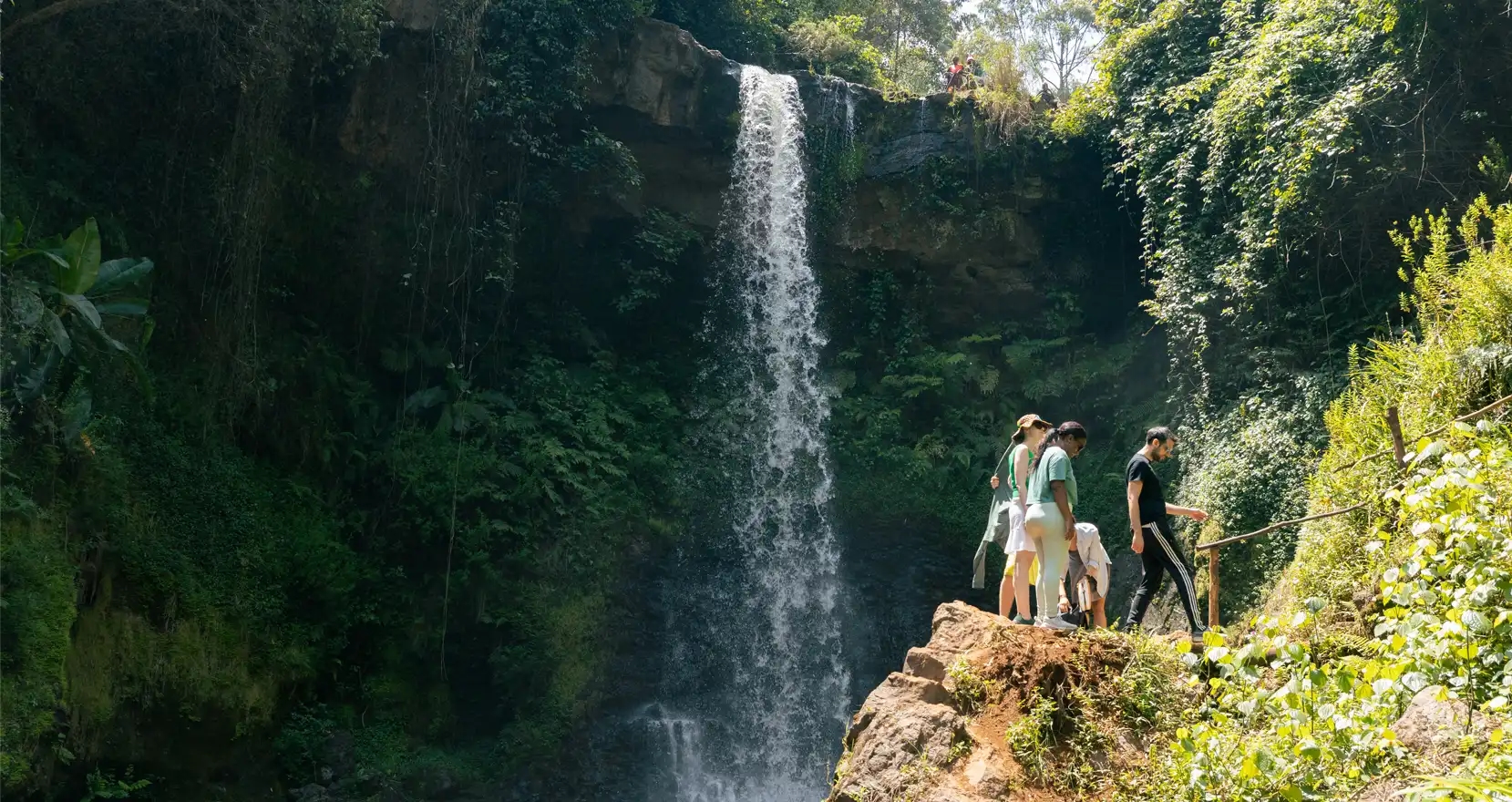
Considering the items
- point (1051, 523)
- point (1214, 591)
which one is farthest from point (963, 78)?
point (1214, 591)

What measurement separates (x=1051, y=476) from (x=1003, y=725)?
5.71 feet

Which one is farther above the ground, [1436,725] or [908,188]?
[908,188]

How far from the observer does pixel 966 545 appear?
14.7m

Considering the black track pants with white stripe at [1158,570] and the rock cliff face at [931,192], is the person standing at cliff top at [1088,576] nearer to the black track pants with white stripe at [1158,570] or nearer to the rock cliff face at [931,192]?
the black track pants with white stripe at [1158,570]

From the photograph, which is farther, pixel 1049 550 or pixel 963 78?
pixel 963 78

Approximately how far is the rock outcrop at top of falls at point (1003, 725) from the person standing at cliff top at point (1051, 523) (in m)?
0.82

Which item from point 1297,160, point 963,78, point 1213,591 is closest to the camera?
point 1213,591

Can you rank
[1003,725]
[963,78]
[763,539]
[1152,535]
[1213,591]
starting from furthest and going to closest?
[963,78] < [763,539] < [1152,535] < [1213,591] < [1003,725]

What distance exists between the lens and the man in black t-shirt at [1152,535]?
7.16 m

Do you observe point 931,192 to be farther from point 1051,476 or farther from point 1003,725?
point 1003,725

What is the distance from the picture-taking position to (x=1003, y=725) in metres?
5.93

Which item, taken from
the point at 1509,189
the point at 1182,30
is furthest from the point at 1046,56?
the point at 1509,189

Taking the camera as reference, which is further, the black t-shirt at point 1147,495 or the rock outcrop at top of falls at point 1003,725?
the black t-shirt at point 1147,495

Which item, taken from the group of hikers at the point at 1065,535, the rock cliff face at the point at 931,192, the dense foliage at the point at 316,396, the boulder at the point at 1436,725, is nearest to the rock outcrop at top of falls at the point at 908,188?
the rock cliff face at the point at 931,192
